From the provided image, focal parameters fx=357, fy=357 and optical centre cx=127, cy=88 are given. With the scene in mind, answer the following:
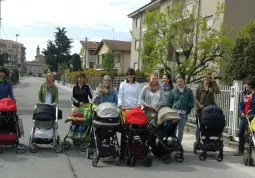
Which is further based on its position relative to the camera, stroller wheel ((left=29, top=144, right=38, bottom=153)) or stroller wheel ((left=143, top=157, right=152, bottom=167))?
stroller wheel ((left=29, top=144, right=38, bottom=153))

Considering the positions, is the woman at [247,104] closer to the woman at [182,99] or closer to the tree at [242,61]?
the woman at [182,99]

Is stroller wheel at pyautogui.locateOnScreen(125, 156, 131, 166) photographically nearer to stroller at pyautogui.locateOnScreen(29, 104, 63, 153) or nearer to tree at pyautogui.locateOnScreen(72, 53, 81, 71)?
stroller at pyautogui.locateOnScreen(29, 104, 63, 153)

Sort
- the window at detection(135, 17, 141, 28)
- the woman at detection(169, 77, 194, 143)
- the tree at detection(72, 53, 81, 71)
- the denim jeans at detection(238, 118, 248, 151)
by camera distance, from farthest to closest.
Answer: the tree at detection(72, 53, 81, 71) → the window at detection(135, 17, 141, 28) → the woman at detection(169, 77, 194, 143) → the denim jeans at detection(238, 118, 248, 151)

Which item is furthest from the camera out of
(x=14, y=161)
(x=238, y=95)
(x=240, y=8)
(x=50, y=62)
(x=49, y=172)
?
(x=50, y=62)

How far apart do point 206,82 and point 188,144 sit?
6.84 ft

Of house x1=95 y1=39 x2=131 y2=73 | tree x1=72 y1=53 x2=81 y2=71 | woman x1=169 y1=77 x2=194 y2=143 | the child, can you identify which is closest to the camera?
the child

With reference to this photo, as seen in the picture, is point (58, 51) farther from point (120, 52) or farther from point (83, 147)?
point (83, 147)

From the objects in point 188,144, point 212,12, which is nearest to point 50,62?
point 212,12

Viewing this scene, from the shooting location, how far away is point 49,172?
253 inches

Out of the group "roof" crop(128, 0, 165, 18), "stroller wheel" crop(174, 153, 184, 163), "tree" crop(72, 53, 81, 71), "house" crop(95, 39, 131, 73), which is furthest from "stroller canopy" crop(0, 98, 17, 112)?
"tree" crop(72, 53, 81, 71)

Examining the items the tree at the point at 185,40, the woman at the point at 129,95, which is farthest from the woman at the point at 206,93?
the tree at the point at 185,40

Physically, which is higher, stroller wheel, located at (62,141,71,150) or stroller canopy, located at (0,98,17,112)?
stroller canopy, located at (0,98,17,112)

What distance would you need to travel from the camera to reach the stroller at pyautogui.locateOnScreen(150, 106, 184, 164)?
293 inches

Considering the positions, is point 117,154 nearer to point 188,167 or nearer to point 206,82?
point 188,167
